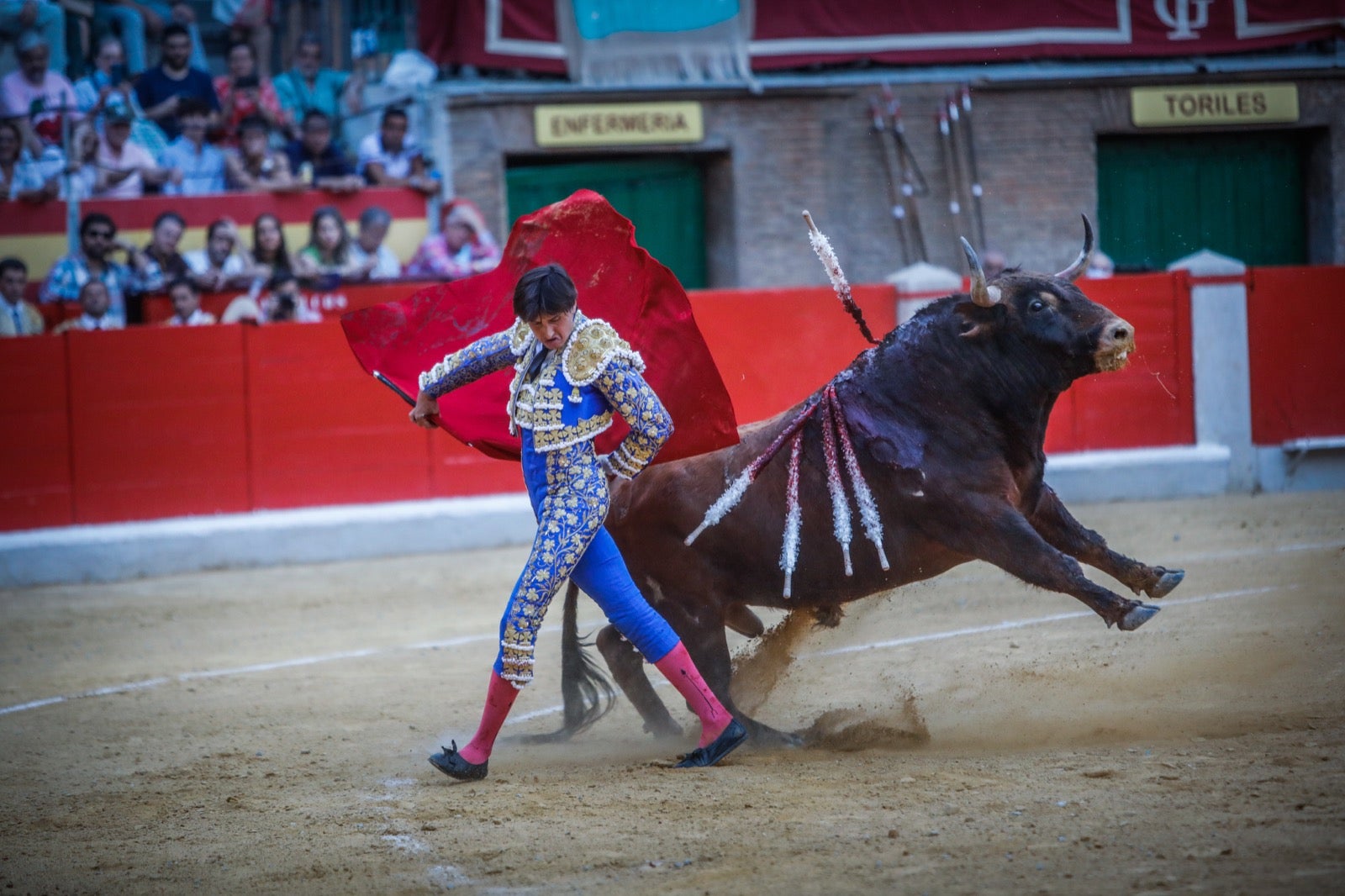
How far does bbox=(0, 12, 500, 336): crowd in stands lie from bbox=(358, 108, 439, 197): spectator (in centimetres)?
1

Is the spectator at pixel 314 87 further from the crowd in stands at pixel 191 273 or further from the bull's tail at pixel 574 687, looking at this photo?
the bull's tail at pixel 574 687

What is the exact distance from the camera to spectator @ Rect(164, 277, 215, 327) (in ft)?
29.7

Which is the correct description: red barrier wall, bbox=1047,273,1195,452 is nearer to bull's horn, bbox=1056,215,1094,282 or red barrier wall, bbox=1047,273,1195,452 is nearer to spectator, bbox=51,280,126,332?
bull's horn, bbox=1056,215,1094,282

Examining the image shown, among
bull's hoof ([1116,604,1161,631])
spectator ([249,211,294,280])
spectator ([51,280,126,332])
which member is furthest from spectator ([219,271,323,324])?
bull's hoof ([1116,604,1161,631])

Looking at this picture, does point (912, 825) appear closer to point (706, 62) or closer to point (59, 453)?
point (59, 453)

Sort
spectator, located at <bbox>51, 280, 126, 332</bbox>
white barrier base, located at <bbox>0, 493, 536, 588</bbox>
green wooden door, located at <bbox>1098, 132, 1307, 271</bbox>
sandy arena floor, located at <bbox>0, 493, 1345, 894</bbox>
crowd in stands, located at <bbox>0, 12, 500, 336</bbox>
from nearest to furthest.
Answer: sandy arena floor, located at <bbox>0, 493, 1345, 894</bbox>, white barrier base, located at <bbox>0, 493, 536, 588</bbox>, spectator, located at <bbox>51, 280, 126, 332</bbox>, crowd in stands, located at <bbox>0, 12, 500, 336</bbox>, green wooden door, located at <bbox>1098, 132, 1307, 271</bbox>

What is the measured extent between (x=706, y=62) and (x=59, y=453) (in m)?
6.12

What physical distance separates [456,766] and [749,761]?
819mm

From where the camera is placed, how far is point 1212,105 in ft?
44.2

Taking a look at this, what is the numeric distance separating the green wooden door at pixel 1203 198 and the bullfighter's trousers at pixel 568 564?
10.3 meters

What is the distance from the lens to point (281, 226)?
Result: 9.68 metres

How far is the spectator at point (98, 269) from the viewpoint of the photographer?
9.19 metres

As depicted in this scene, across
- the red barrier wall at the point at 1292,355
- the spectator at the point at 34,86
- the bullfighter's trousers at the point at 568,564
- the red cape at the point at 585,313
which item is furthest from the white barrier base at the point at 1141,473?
the spectator at the point at 34,86

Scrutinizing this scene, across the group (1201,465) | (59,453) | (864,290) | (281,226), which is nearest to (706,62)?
(864,290)
